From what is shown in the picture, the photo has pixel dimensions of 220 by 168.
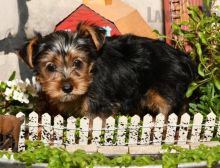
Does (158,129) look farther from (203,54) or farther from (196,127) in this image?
(203,54)

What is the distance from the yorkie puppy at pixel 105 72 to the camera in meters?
5.18

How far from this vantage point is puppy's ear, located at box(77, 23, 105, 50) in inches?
210

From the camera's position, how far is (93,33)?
17.5ft

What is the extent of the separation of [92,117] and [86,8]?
4.91ft

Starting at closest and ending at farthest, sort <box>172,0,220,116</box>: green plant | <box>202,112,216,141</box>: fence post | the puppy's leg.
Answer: <box>202,112,216,141</box>: fence post, <box>172,0,220,116</box>: green plant, the puppy's leg

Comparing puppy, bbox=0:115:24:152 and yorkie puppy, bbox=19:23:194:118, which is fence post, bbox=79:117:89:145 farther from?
puppy, bbox=0:115:24:152

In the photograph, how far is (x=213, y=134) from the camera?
5453mm

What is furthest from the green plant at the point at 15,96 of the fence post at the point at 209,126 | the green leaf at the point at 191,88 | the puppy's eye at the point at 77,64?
the fence post at the point at 209,126

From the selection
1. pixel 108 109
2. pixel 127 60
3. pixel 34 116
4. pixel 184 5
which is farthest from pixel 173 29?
pixel 34 116

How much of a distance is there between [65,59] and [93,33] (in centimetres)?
40

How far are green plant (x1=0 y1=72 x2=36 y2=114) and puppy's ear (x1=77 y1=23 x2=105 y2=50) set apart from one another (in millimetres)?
971

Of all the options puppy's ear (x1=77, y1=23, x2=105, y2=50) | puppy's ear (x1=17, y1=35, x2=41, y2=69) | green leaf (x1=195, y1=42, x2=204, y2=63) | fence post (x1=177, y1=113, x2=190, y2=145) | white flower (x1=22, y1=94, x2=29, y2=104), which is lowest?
fence post (x1=177, y1=113, x2=190, y2=145)

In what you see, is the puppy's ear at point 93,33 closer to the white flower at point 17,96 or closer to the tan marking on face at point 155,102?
the tan marking on face at point 155,102

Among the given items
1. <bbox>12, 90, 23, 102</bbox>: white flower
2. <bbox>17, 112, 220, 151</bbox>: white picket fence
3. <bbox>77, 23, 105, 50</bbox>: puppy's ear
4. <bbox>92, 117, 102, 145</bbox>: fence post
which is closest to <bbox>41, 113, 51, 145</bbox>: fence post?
<bbox>17, 112, 220, 151</bbox>: white picket fence
